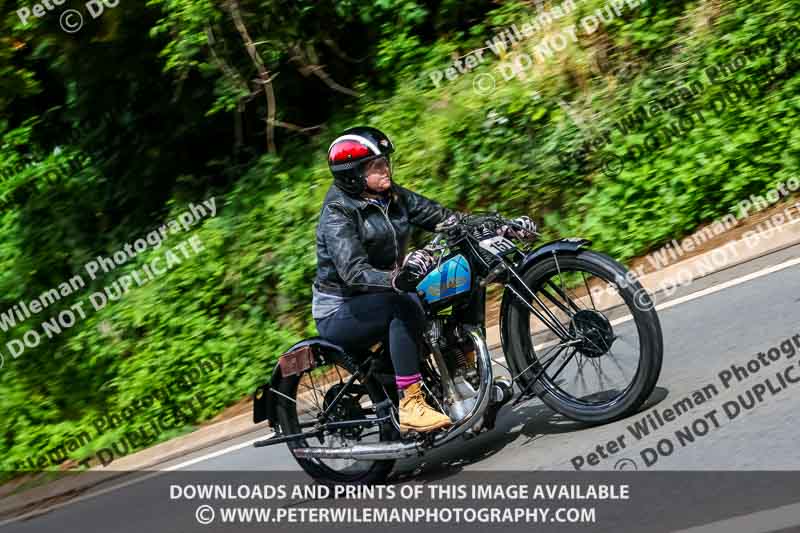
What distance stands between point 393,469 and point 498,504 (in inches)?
54.0

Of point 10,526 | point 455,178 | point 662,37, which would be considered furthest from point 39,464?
point 662,37

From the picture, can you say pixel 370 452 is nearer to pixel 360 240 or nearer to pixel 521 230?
pixel 360 240

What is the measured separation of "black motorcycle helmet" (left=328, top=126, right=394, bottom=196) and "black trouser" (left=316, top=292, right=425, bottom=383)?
671mm

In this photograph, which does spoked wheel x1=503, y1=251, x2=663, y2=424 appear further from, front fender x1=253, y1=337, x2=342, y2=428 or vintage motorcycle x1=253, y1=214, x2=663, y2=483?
front fender x1=253, y1=337, x2=342, y2=428

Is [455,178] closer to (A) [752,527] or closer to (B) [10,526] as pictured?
(B) [10,526]

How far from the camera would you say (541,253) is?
225 inches

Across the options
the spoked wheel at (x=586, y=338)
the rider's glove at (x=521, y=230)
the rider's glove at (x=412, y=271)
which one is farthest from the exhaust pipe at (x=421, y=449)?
Answer: the rider's glove at (x=521, y=230)

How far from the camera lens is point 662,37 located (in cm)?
1087

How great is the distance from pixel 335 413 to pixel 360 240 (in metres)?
1.15

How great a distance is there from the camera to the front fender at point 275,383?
6309 millimetres

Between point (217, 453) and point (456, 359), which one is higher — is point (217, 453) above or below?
below

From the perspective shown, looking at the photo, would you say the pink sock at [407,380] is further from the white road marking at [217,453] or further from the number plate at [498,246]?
the white road marking at [217,453]

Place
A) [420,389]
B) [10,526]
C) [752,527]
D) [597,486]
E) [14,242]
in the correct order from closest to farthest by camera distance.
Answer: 1. [752,527]
2. [597,486]
3. [420,389]
4. [10,526]
5. [14,242]

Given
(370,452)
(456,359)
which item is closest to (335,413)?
(370,452)
